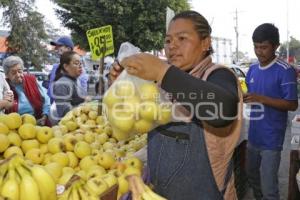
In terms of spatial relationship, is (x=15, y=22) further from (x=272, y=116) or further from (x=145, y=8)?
(x=272, y=116)

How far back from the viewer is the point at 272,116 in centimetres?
375

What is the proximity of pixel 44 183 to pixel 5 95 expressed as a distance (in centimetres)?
331

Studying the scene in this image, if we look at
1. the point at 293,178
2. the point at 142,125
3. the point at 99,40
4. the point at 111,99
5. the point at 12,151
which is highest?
the point at 99,40

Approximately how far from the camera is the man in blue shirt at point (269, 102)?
367cm

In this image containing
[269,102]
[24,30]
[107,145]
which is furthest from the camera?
[24,30]

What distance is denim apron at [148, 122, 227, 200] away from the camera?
73.8 inches

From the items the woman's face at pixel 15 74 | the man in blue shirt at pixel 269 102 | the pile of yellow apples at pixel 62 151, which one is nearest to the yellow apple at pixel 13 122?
the pile of yellow apples at pixel 62 151

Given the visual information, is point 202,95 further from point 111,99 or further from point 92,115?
point 92,115

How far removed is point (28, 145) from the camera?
104 inches

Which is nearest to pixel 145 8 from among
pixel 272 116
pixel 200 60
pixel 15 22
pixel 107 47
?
pixel 15 22

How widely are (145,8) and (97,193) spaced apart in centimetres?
2439

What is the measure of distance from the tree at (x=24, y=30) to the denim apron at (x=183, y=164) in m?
30.3

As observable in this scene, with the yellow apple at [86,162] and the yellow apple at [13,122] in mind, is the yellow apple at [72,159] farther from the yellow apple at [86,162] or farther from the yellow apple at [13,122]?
the yellow apple at [13,122]

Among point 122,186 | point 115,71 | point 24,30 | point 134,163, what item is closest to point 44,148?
Result: point 134,163
